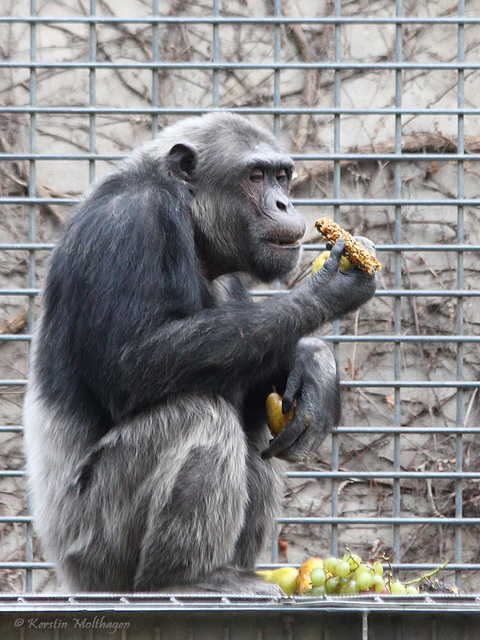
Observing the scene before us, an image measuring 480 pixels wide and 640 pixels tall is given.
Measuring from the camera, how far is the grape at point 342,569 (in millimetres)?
2707

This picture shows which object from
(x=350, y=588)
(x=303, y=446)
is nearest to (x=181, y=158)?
(x=303, y=446)

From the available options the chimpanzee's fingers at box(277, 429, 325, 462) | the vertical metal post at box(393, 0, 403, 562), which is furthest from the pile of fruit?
the vertical metal post at box(393, 0, 403, 562)

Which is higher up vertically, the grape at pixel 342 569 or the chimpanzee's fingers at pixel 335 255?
the chimpanzee's fingers at pixel 335 255

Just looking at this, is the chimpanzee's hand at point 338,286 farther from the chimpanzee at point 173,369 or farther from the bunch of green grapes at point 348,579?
the bunch of green grapes at point 348,579

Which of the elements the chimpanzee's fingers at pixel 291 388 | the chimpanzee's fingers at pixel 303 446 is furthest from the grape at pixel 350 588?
the chimpanzee's fingers at pixel 291 388

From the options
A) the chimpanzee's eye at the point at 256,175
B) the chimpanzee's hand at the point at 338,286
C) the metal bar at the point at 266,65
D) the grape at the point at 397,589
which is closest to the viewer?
the grape at the point at 397,589

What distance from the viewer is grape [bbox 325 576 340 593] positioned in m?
2.73

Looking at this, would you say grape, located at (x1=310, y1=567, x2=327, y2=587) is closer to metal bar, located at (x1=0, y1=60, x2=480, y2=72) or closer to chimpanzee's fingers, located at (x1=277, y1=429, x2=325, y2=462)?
chimpanzee's fingers, located at (x1=277, y1=429, x2=325, y2=462)

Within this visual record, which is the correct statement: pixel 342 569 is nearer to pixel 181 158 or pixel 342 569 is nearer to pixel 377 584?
pixel 377 584

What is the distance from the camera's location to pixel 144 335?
2.94 meters

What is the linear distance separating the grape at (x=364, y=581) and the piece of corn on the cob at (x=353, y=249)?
95cm

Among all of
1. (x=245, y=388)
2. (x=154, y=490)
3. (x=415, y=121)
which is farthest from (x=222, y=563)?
(x=415, y=121)

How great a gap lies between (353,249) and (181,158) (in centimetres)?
63

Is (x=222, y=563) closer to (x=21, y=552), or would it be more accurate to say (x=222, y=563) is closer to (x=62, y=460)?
(x=62, y=460)
